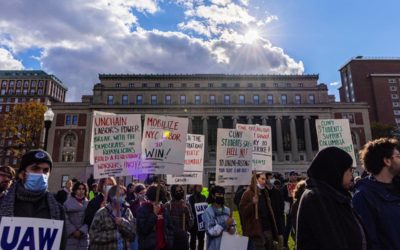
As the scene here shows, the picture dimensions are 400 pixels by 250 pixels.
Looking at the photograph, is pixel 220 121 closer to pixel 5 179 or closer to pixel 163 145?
pixel 163 145

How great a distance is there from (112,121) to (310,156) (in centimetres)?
6440

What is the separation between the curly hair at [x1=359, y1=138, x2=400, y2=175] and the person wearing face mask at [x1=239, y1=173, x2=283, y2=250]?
9.44ft

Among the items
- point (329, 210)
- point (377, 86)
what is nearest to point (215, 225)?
point (329, 210)

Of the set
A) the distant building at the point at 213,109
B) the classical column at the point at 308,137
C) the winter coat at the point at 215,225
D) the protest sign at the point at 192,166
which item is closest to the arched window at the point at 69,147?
the distant building at the point at 213,109

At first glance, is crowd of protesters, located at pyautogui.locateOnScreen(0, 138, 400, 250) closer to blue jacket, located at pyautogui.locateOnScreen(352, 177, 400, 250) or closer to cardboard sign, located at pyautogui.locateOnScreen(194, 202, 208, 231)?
blue jacket, located at pyautogui.locateOnScreen(352, 177, 400, 250)

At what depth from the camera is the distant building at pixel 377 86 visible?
86562 mm

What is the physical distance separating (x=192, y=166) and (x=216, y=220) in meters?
4.09

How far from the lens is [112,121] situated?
6984 mm

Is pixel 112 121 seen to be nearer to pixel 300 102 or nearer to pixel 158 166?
pixel 158 166

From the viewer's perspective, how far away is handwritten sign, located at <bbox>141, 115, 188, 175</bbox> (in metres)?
7.41

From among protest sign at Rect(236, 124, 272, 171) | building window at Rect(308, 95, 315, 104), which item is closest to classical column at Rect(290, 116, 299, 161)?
building window at Rect(308, 95, 315, 104)

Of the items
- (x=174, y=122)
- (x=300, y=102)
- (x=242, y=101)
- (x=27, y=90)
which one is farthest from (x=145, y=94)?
(x=174, y=122)

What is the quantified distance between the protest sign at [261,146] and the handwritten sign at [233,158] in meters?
0.89

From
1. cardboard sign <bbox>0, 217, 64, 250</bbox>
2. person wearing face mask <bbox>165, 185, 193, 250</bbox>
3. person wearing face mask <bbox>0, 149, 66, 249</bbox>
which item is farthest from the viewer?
person wearing face mask <bbox>165, 185, 193, 250</bbox>
